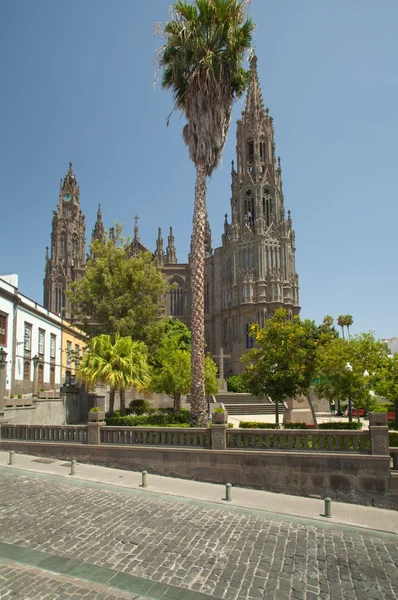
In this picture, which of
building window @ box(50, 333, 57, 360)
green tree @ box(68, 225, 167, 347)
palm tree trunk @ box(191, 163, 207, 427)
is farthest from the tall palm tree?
building window @ box(50, 333, 57, 360)

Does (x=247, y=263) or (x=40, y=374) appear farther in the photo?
(x=247, y=263)

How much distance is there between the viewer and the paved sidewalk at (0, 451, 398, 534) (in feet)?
34.0

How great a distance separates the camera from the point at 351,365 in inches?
824

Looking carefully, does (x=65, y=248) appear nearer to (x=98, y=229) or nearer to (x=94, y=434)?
(x=98, y=229)

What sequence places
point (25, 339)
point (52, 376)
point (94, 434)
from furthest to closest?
point (52, 376) < point (25, 339) < point (94, 434)

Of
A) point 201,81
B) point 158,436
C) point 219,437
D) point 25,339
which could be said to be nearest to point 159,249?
point 25,339

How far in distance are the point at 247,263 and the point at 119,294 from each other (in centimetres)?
3842

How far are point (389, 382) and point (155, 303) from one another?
17.9 meters

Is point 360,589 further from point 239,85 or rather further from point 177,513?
point 239,85

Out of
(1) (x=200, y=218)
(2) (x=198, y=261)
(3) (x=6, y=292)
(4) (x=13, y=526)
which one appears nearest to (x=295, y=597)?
(4) (x=13, y=526)

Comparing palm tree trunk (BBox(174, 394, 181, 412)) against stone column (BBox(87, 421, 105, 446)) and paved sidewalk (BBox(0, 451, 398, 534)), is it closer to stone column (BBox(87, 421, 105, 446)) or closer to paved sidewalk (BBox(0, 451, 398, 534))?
stone column (BBox(87, 421, 105, 446))

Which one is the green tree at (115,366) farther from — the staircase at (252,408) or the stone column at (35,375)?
the staircase at (252,408)

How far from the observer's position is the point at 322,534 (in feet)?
30.0

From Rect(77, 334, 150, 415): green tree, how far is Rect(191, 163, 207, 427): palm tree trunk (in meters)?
5.98
